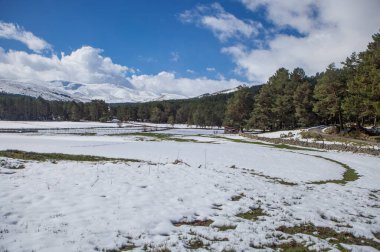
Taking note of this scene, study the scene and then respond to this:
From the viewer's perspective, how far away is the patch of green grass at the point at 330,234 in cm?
1059

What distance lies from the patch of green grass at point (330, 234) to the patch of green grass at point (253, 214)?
1.45 metres

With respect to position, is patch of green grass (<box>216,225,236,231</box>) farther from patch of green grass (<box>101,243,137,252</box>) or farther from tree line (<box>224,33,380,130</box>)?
tree line (<box>224,33,380,130</box>)

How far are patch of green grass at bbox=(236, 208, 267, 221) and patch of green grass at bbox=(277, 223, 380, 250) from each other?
1447 mm

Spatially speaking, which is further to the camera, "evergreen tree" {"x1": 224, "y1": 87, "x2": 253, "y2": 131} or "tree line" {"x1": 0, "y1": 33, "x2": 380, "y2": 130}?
"evergreen tree" {"x1": 224, "y1": 87, "x2": 253, "y2": 131}

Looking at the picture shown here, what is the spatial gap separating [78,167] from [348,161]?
29830 mm

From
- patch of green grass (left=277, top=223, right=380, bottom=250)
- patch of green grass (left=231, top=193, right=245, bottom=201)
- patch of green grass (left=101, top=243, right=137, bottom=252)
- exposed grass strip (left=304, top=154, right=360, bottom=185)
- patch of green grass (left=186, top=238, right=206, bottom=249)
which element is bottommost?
exposed grass strip (left=304, top=154, right=360, bottom=185)

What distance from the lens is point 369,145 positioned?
4544cm

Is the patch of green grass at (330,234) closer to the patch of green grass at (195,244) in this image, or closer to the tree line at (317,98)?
the patch of green grass at (195,244)

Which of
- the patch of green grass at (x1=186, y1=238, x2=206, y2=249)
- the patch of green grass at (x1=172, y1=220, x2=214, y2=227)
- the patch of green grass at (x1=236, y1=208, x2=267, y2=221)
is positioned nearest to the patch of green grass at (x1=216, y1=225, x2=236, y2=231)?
the patch of green grass at (x1=172, y1=220, x2=214, y2=227)

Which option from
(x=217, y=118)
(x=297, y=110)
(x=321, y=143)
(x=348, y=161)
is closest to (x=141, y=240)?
(x=348, y=161)

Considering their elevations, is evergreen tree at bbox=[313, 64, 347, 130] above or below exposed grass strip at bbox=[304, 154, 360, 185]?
above

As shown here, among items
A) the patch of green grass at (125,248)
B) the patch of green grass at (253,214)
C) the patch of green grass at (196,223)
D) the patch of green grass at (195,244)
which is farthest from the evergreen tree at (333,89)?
the patch of green grass at (125,248)

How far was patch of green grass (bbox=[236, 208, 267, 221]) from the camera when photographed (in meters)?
13.0

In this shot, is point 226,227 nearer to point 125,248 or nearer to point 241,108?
point 125,248
